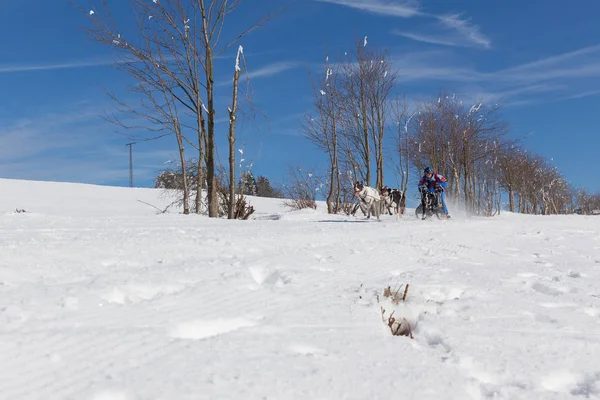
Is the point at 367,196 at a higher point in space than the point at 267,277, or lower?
higher

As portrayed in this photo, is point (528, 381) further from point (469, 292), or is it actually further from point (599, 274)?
point (599, 274)

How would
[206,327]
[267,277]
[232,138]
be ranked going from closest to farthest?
1. [206,327]
2. [267,277]
3. [232,138]

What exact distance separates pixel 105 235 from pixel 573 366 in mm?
5009

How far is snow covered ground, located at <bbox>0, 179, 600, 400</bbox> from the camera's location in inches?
83.0

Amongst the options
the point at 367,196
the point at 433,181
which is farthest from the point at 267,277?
the point at 433,181

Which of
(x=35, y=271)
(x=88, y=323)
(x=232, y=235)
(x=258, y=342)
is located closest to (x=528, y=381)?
(x=258, y=342)

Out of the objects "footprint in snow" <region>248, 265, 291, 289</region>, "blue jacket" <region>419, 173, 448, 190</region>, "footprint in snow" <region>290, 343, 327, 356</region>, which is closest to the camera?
"footprint in snow" <region>290, 343, 327, 356</region>

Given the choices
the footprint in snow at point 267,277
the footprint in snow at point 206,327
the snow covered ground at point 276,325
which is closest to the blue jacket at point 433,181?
the snow covered ground at point 276,325

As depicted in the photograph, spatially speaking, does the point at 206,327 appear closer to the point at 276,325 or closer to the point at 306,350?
the point at 276,325

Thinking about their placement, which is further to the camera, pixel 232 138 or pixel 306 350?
pixel 232 138

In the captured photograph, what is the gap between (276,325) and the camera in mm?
2832

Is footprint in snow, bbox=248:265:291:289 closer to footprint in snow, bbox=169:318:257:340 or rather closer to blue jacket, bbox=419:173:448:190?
footprint in snow, bbox=169:318:257:340

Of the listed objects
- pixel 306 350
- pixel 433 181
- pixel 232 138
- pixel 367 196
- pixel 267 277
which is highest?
pixel 232 138

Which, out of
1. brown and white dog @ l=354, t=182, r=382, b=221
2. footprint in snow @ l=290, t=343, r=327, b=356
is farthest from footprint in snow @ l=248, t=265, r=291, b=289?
brown and white dog @ l=354, t=182, r=382, b=221
